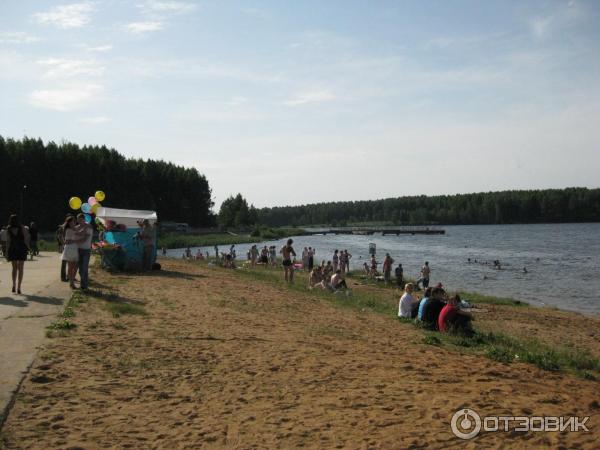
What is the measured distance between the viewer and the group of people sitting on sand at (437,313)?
10852 millimetres

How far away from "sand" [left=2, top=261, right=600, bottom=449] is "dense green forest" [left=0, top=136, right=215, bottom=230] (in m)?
64.3

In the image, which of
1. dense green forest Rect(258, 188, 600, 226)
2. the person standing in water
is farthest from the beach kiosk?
dense green forest Rect(258, 188, 600, 226)

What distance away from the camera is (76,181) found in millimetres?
74188

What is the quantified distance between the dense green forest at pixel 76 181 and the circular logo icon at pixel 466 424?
225 ft

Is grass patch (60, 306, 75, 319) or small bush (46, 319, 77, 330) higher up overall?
grass patch (60, 306, 75, 319)

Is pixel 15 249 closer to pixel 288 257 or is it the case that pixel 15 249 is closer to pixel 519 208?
pixel 288 257

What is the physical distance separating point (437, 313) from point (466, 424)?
6472 millimetres

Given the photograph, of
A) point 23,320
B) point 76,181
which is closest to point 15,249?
point 23,320

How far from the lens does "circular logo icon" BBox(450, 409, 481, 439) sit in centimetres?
518

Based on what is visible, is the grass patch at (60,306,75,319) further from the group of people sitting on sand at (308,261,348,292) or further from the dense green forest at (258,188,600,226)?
the dense green forest at (258,188,600,226)

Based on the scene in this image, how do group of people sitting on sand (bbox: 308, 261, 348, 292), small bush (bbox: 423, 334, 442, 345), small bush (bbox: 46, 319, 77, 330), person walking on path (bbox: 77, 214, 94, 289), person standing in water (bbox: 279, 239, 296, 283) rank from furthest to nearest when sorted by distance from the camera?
person standing in water (bbox: 279, 239, 296, 283)
group of people sitting on sand (bbox: 308, 261, 348, 292)
person walking on path (bbox: 77, 214, 94, 289)
small bush (bbox: 423, 334, 442, 345)
small bush (bbox: 46, 319, 77, 330)

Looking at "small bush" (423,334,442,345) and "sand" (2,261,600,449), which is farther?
"small bush" (423,334,442,345)

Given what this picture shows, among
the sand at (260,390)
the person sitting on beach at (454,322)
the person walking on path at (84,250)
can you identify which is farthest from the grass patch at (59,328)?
the person sitting on beach at (454,322)

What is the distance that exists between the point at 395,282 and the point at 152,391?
22245 millimetres
